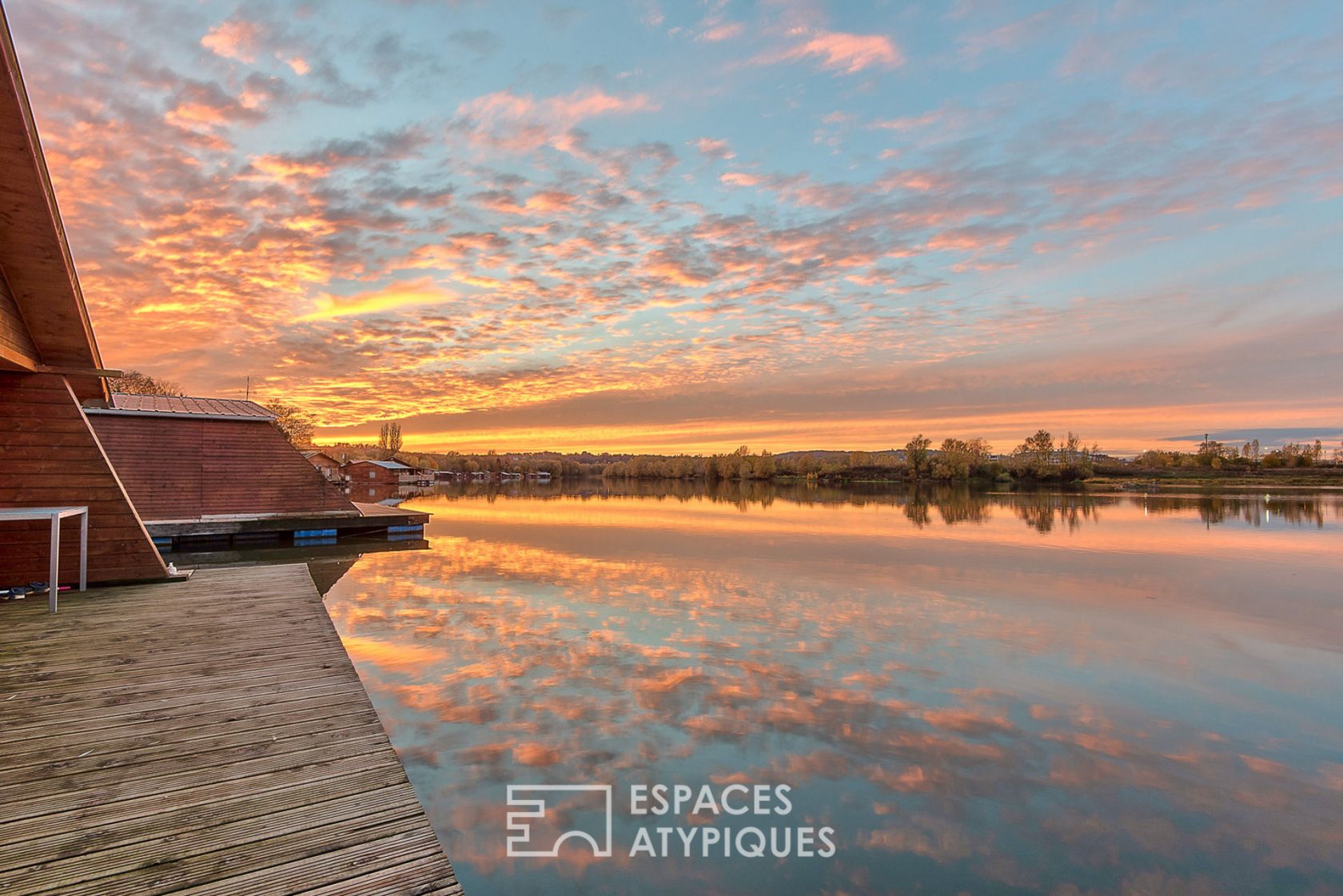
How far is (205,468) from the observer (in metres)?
14.6

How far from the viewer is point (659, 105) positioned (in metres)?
11.9

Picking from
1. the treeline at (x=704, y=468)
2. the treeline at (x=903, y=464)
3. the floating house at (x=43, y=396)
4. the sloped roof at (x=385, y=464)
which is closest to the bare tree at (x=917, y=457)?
the treeline at (x=903, y=464)

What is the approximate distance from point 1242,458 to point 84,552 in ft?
339

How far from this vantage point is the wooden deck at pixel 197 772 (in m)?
1.88

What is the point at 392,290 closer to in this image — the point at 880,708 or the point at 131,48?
the point at 131,48

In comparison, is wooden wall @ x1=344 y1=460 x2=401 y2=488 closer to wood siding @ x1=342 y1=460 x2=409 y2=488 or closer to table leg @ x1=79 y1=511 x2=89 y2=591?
wood siding @ x1=342 y1=460 x2=409 y2=488

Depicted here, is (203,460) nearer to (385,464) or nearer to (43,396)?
(43,396)

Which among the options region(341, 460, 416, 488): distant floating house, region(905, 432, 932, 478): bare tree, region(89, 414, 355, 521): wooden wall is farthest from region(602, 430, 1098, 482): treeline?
region(89, 414, 355, 521): wooden wall

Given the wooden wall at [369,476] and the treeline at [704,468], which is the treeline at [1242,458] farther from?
the wooden wall at [369,476]

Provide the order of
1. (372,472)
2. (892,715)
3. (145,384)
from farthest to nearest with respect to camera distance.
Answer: (372,472) < (145,384) < (892,715)

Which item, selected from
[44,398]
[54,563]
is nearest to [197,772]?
[54,563]

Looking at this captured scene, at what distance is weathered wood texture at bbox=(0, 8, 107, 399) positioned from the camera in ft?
12.7

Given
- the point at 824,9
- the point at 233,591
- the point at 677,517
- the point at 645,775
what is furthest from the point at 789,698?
the point at 677,517

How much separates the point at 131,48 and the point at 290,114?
253cm
